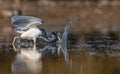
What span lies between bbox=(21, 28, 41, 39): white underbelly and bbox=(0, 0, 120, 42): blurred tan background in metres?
2.63

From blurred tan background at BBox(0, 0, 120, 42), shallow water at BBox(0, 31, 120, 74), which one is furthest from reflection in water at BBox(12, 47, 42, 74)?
blurred tan background at BBox(0, 0, 120, 42)

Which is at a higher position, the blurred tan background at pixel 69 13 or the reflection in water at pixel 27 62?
the blurred tan background at pixel 69 13

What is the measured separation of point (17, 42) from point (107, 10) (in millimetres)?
7644

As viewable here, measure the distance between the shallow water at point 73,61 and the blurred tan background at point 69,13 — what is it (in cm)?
310

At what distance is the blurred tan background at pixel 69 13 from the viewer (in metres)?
16.9

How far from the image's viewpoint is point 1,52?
463 inches

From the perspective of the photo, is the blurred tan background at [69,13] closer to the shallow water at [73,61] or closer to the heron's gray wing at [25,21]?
the heron's gray wing at [25,21]

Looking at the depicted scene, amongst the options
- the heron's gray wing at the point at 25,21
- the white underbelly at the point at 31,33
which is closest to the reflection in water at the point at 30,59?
the white underbelly at the point at 31,33

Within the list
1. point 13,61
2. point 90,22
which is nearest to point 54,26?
point 90,22

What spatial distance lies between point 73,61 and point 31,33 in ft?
8.26

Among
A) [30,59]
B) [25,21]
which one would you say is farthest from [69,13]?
[30,59]

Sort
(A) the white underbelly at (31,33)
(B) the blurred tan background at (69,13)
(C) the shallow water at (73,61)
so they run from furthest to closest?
(B) the blurred tan background at (69,13) < (A) the white underbelly at (31,33) < (C) the shallow water at (73,61)

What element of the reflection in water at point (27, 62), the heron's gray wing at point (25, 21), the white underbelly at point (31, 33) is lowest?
the reflection in water at point (27, 62)

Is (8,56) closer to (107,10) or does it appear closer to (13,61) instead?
(13,61)
